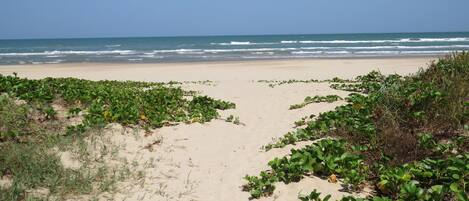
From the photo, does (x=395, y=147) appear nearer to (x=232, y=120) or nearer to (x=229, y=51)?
(x=232, y=120)

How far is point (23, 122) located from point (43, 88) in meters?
1.94

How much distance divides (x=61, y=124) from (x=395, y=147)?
18.7 feet

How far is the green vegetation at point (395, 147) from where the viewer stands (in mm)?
4895

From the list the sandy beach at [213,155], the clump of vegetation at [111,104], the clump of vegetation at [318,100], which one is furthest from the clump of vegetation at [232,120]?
the clump of vegetation at [318,100]

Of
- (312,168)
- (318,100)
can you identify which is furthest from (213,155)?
(318,100)

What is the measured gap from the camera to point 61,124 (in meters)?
7.30

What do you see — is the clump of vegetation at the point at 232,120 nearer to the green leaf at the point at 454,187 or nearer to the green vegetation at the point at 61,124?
the green vegetation at the point at 61,124

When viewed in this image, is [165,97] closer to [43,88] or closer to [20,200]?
[43,88]

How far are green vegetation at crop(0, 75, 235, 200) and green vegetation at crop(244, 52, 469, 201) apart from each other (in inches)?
92.2

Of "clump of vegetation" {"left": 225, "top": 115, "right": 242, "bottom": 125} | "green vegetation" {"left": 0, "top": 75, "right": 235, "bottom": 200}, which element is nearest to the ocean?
"clump of vegetation" {"left": 225, "top": 115, "right": 242, "bottom": 125}

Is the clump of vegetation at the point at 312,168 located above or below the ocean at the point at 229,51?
above

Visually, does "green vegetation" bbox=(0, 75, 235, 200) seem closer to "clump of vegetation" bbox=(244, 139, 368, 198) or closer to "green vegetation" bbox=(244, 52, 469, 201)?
"clump of vegetation" bbox=(244, 139, 368, 198)

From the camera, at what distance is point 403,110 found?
7.32m

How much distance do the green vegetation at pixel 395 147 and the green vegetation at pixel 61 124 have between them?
2.34m
